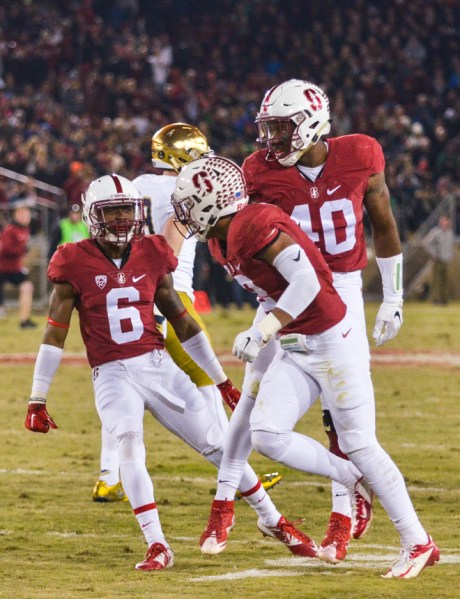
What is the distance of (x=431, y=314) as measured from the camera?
19.2 meters

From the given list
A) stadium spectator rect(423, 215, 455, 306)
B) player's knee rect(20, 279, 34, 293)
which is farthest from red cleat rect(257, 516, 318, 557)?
stadium spectator rect(423, 215, 455, 306)

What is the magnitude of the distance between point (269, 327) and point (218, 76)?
852 inches

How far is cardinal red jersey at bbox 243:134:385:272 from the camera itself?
216 inches

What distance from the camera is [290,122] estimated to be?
5.43 m

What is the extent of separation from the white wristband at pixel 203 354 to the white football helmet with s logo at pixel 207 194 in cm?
63

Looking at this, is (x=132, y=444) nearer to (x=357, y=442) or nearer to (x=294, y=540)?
(x=294, y=540)

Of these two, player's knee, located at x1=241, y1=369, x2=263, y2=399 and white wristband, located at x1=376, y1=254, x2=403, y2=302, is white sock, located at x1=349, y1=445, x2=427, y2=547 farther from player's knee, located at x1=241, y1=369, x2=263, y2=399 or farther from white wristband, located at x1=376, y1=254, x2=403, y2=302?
white wristband, located at x1=376, y1=254, x2=403, y2=302

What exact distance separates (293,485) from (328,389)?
2.19 m

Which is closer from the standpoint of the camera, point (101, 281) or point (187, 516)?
point (101, 281)

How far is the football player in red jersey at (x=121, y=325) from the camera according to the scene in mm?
5340

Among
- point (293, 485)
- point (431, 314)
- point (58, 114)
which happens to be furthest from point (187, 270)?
point (58, 114)

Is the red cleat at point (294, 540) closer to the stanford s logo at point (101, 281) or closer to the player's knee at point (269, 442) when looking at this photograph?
the player's knee at point (269, 442)

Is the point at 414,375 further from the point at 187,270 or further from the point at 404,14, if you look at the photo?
the point at 404,14

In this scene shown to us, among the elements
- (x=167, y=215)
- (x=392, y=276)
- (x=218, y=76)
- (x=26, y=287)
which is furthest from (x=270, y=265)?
(x=218, y=76)
